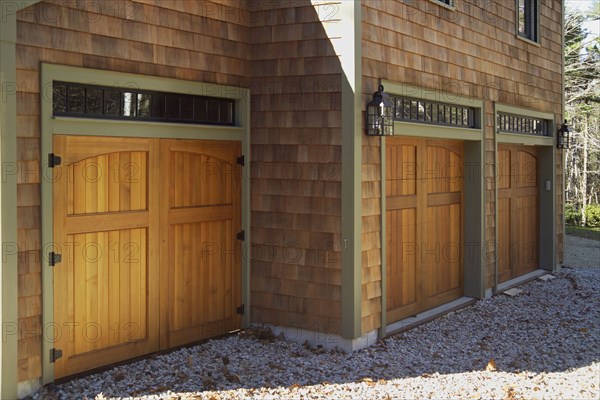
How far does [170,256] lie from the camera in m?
5.71

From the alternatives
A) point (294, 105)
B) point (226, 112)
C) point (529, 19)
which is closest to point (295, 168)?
point (294, 105)

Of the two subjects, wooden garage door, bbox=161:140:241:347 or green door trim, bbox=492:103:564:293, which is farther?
green door trim, bbox=492:103:564:293

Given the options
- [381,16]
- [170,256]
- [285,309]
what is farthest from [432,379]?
[381,16]

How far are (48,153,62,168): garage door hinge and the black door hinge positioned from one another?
0.62 metres

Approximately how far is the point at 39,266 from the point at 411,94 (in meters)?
3.94

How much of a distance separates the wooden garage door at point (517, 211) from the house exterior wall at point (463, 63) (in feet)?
1.92

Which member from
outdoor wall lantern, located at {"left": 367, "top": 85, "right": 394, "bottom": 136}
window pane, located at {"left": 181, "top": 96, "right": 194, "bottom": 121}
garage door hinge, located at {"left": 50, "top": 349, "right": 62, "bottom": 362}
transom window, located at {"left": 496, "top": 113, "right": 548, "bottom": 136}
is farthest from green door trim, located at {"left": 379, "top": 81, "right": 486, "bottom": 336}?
garage door hinge, located at {"left": 50, "top": 349, "right": 62, "bottom": 362}

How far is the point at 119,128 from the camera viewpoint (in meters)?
5.21

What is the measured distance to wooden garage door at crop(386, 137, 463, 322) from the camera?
6844 mm

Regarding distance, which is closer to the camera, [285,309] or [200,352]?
[200,352]

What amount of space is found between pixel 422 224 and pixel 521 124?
3.33m

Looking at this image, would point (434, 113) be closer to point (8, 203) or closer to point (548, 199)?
point (548, 199)

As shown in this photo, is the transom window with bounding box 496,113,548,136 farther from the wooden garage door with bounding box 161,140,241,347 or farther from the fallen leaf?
the wooden garage door with bounding box 161,140,241,347

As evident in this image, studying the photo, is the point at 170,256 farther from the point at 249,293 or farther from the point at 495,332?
the point at 495,332
